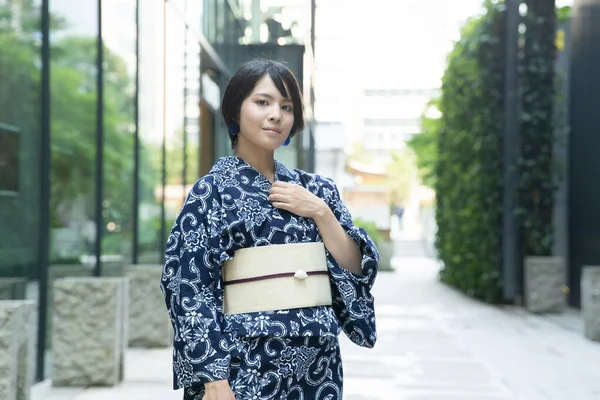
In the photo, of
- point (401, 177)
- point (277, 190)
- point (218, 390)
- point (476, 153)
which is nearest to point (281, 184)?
point (277, 190)

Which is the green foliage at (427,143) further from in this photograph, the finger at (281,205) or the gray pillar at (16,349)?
the finger at (281,205)

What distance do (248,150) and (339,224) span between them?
0.96ft

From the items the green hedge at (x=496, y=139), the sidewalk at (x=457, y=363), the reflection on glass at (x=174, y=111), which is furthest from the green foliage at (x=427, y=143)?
the reflection on glass at (x=174, y=111)

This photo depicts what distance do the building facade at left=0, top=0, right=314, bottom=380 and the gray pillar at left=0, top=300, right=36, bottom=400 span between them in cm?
131

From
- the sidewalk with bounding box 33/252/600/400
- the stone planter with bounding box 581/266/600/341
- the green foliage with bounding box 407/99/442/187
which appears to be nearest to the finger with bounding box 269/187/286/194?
the sidewalk with bounding box 33/252/600/400

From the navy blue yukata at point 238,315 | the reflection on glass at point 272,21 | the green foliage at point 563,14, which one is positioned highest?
the reflection on glass at point 272,21

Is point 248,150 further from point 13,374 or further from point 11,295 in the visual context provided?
point 11,295

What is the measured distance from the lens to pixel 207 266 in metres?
1.90

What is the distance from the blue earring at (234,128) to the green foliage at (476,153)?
9.21m

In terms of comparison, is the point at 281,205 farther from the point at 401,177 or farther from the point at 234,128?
the point at 401,177

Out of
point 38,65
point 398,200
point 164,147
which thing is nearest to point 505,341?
point 164,147

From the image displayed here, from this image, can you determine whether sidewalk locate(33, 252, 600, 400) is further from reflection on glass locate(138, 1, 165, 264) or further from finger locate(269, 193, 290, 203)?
finger locate(269, 193, 290, 203)

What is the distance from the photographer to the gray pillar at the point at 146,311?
23.0 ft

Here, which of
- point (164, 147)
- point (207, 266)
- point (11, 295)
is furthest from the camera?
point (164, 147)
